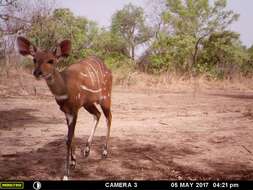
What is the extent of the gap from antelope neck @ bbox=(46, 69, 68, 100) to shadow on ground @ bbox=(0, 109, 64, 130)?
3.59 meters

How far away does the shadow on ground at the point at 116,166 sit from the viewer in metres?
5.12

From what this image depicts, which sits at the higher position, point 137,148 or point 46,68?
point 46,68

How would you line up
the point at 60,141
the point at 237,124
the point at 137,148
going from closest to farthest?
1. the point at 137,148
2. the point at 60,141
3. the point at 237,124

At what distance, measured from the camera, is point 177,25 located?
28.5 meters

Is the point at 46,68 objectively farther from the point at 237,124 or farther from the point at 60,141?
the point at 237,124

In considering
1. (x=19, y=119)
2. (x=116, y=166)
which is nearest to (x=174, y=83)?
(x=19, y=119)

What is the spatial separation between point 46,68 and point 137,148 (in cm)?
241

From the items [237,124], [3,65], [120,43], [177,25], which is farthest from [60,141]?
[120,43]

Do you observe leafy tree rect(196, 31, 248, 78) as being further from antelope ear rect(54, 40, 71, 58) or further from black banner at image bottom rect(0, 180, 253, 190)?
black banner at image bottom rect(0, 180, 253, 190)

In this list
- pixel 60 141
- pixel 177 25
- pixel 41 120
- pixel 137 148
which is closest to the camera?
pixel 137 148

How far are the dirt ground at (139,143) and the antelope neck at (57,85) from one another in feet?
3.50

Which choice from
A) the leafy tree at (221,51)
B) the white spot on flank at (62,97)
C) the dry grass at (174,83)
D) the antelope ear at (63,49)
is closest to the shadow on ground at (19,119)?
the white spot on flank at (62,97)

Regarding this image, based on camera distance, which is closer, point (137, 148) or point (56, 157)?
point (56, 157)

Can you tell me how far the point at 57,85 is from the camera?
5277 mm
